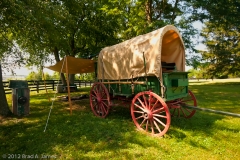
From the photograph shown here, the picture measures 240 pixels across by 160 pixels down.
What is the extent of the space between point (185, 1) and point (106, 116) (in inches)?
524

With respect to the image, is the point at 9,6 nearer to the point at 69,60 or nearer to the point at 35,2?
the point at 35,2

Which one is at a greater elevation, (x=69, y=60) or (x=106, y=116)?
(x=69, y=60)

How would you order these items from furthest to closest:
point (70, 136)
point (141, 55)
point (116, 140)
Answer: point (141, 55) → point (70, 136) → point (116, 140)

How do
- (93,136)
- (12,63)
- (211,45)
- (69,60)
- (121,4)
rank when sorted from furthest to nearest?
(211,45) → (121,4) → (12,63) → (69,60) → (93,136)

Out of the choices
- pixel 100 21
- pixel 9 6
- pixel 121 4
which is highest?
pixel 121 4

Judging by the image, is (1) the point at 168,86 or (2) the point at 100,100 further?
(2) the point at 100,100

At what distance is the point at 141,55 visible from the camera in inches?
214

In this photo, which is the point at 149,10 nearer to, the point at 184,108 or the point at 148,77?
the point at 184,108

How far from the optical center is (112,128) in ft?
18.0

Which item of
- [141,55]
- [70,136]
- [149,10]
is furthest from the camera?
[149,10]

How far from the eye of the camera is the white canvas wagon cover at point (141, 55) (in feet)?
16.4

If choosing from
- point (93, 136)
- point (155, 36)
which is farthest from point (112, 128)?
point (155, 36)

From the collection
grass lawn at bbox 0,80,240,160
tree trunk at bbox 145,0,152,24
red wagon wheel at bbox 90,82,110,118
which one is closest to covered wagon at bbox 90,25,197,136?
red wagon wheel at bbox 90,82,110,118

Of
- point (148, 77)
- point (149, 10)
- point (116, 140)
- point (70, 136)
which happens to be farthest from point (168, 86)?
point (149, 10)
